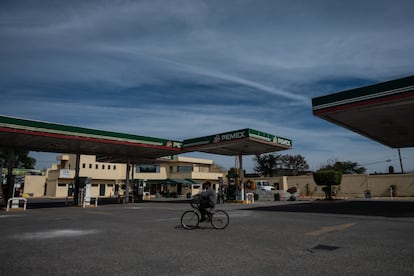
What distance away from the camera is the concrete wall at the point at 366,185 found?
38.7m

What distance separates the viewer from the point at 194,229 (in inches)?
409

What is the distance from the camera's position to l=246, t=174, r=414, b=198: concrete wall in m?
38.7

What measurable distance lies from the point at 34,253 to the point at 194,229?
5098 mm

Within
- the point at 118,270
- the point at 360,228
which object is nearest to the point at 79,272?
the point at 118,270

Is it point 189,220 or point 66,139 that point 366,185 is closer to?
point 66,139

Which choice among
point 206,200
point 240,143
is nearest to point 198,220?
point 206,200

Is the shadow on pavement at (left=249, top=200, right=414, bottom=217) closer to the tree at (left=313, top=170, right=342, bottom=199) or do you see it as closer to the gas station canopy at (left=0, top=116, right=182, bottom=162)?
the tree at (left=313, top=170, right=342, bottom=199)

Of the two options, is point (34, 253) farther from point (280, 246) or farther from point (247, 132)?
point (247, 132)

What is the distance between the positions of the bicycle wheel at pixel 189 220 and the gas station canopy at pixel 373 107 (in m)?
10.2

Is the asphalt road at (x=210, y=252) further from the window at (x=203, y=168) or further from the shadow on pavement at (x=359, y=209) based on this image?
the window at (x=203, y=168)

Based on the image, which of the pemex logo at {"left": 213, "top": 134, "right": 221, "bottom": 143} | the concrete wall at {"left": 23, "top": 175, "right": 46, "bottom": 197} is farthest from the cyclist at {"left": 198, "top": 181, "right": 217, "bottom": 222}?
the concrete wall at {"left": 23, "top": 175, "right": 46, "bottom": 197}

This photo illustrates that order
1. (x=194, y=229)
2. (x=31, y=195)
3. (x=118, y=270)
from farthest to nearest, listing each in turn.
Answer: (x=31, y=195)
(x=194, y=229)
(x=118, y=270)

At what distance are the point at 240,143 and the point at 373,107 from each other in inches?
494

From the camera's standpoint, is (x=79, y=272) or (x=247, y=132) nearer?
(x=79, y=272)
